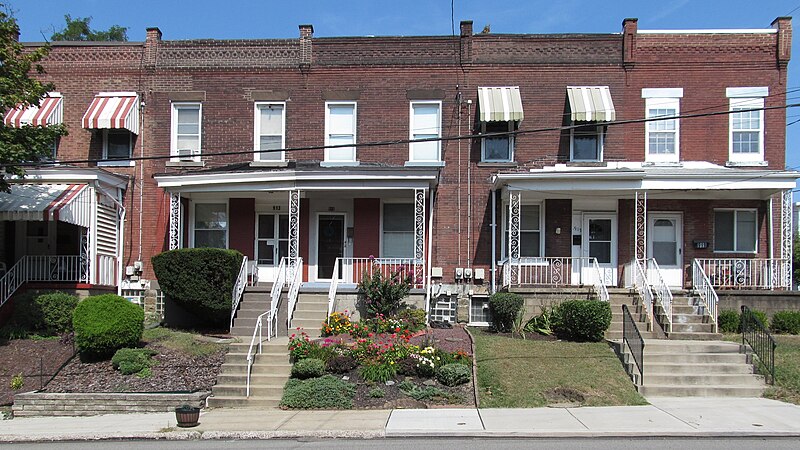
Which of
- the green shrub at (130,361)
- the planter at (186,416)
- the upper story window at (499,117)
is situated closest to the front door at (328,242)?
the upper story window at (499,117)

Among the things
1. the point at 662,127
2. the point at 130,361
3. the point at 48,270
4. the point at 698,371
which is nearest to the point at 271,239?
the point at 48,270

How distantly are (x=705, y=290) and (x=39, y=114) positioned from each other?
63.6ft

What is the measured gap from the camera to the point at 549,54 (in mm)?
20812

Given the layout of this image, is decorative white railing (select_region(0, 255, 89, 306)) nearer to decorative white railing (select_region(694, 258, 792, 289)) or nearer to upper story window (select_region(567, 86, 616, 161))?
upper story window (select_region(567, 86, 616, 161))

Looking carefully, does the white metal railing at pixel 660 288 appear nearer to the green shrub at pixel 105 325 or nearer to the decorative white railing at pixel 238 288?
the decorative white railing at pixel 238 288

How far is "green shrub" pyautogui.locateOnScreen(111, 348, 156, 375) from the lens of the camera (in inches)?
577

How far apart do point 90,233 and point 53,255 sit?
2163mm

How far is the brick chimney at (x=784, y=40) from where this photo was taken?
20266 mm

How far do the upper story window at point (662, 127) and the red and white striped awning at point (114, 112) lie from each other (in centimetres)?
1517

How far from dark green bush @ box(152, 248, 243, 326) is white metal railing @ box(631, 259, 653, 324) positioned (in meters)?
10.2

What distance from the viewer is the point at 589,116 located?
19.7m

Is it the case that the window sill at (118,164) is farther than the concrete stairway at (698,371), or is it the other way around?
the window sill at (118,164)

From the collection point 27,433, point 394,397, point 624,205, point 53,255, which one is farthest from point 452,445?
point 53,255

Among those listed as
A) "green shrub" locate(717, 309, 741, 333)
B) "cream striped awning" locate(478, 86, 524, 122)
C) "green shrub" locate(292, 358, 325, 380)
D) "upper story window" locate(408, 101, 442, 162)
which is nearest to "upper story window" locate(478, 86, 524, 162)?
"cream striped awning" locate(478, 86, 524, 122)
